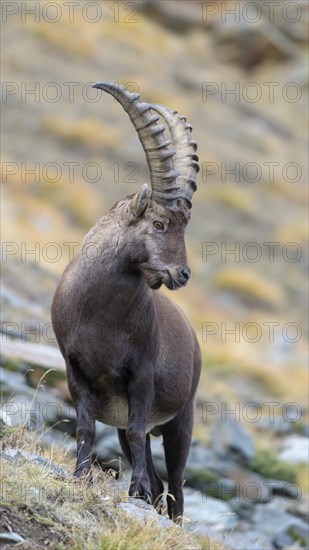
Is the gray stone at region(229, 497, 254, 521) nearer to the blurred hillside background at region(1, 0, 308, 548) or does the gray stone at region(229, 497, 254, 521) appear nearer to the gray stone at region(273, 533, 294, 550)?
the gray stone at region(273, 533, 294, 550)

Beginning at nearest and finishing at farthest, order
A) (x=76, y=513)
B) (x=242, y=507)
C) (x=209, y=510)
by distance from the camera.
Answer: (x=76, y=513) < (x=209, y=510) < (x=242, y=507)

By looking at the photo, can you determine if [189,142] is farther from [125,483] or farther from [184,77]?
[184,77]

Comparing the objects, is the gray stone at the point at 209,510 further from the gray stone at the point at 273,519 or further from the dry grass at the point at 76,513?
the dry grass at the point at 76,513

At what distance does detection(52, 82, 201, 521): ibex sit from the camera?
982 centimetres

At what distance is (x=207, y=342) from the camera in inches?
1220

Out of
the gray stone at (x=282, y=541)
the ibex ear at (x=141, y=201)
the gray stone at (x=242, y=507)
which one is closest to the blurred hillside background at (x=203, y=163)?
the gray stone at (x=242, y=507)

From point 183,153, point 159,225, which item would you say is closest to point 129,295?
point 159,225

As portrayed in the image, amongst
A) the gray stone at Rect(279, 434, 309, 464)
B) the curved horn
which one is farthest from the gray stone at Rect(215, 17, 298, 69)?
the curved horn

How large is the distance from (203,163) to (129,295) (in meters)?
39.5

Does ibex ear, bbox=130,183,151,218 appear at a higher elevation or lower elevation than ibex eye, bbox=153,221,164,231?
higher

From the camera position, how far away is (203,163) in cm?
4903

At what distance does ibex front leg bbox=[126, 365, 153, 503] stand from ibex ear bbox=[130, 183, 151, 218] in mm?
1522

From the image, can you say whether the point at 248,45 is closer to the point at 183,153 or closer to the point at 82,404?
the point at 183,153

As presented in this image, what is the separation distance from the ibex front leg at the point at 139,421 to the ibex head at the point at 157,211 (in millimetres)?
935
